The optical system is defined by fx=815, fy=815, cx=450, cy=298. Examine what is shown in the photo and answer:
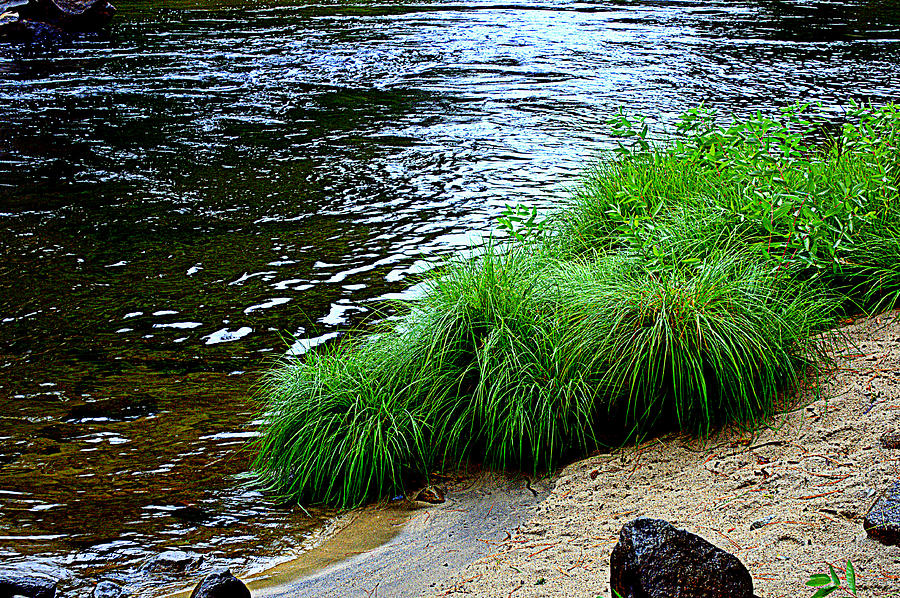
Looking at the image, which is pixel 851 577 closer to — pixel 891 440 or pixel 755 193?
pixel 891 440

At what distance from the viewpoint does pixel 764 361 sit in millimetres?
3939

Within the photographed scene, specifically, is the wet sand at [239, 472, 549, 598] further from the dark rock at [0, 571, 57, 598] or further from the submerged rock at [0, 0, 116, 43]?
the submerged rock at [0, 0, 116, 43]

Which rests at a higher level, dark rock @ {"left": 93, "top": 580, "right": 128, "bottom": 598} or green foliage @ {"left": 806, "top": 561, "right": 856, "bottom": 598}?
green foliage @ {"left": 806, "top": 561, "right": 856, "bottom": 598}

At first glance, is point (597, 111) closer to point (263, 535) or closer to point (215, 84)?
point (215, 84)

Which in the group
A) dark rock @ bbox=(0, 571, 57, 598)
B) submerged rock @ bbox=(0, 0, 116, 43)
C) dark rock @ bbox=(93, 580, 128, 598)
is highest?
submerged rock @ bbox=(0, 0, 116, 43)

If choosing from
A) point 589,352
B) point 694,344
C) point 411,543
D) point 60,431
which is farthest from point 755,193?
point 60,431

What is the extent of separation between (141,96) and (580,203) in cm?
884

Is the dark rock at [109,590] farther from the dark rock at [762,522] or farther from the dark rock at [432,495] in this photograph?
the dark rock at [762,522]

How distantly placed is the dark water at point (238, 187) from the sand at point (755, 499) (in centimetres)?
120

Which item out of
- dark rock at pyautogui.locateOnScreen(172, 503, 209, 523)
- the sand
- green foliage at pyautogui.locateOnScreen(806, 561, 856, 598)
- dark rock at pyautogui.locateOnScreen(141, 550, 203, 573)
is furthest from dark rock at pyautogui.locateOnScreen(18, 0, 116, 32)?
green foliage at pyautogui.locateOnScreen(806, 561, 856, 598)

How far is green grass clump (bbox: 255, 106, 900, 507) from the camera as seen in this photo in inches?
157

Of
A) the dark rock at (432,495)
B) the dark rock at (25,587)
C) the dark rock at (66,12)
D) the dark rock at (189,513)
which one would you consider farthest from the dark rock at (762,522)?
the dark rock at (66,12)

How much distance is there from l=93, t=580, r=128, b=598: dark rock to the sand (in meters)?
1.36

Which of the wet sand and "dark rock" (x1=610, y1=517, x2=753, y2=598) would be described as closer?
"dark rock" (x1=610, y1=517, x2=753, y2=598)
